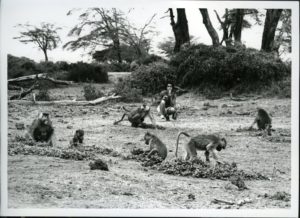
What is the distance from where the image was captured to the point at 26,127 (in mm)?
6922

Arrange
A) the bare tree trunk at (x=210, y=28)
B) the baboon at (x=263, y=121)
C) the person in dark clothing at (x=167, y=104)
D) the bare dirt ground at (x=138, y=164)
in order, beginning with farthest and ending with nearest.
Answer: the person in dark clothing at (x=167, y=104) < the baboon at (x=263, y=121) < the bare tree trunk at (x=210, y=28) < the bare dirt ground at (x=138, y=164)

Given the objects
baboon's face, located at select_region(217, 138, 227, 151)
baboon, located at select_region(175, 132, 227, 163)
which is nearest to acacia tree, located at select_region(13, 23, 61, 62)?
baboon, located at select_region(175, 132, 227, 163)

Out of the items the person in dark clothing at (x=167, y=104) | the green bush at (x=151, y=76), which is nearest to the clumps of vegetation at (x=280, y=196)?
the person in dark clothing at (x=167, y=104)

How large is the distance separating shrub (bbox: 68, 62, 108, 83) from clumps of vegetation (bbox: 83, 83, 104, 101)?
96mm

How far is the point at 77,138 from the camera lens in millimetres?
6957

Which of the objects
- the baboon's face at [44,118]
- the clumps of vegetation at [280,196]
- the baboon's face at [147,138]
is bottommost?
the clumps of vegetation at [280,196]

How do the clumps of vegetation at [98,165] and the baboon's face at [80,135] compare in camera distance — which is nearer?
the clumps of vegetation at [98,165]

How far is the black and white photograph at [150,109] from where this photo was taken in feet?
21.8

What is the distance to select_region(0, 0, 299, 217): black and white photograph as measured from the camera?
666cm

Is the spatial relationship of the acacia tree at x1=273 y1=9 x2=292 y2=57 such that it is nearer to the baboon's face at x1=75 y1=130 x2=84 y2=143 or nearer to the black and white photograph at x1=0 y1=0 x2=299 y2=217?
the black and white photograph at x1=0 y1=0 x2=299 y2=217

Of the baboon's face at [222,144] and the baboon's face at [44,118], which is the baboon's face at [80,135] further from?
the baboon's face at [222,144]

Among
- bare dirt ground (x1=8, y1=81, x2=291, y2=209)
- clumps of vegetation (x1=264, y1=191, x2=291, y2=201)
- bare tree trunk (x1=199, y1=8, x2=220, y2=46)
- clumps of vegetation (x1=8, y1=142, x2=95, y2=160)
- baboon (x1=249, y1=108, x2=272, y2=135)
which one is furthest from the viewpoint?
baboon (x1=249, y1=108, x2=272, y2=135)

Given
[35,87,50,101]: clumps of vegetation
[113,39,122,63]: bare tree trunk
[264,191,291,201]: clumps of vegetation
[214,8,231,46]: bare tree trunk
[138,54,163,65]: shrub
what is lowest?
[264,191,291,201]: clumps of vegetation

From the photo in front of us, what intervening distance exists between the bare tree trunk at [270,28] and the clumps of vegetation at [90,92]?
7.57ft
